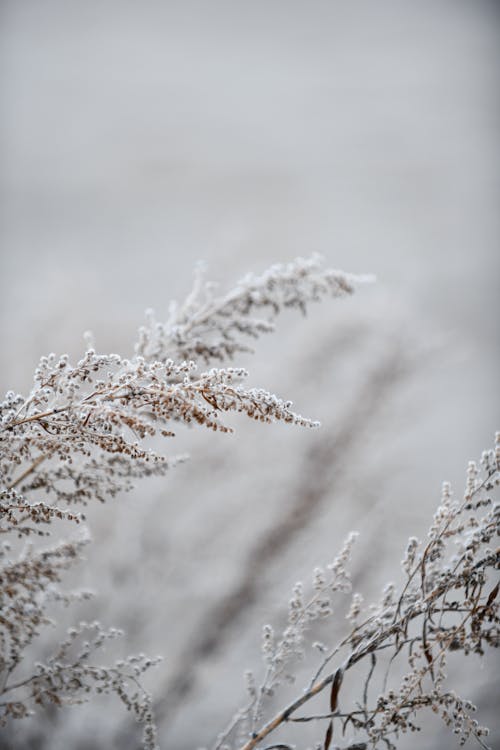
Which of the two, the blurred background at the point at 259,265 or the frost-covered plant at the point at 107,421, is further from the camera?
the blurred background at the point at 259,265

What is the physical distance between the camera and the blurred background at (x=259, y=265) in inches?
37.2

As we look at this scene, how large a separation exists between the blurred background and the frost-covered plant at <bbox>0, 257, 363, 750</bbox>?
0.34 metres

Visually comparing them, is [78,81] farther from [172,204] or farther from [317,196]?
[317,196]

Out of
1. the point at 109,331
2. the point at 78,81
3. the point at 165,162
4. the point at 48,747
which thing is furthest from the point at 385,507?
the point at 78,81

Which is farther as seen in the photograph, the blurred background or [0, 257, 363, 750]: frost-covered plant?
the blurred background

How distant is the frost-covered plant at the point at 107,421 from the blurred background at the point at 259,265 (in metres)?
0.34

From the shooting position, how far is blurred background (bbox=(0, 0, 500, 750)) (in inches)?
37.2

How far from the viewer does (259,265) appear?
1.75 meters

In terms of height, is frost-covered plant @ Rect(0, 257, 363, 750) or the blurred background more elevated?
the blurred background

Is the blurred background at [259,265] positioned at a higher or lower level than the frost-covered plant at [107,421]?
higher

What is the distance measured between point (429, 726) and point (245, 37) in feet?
7.53

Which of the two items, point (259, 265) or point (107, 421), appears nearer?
point (107, 421)

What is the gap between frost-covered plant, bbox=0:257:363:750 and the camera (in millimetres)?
349

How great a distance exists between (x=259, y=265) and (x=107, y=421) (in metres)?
1.47
